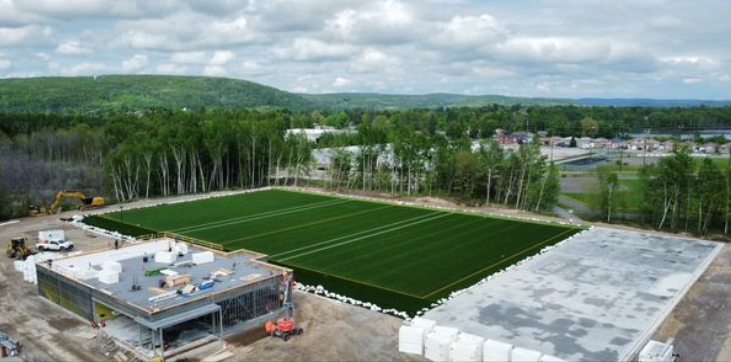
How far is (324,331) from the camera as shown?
74.0 feet

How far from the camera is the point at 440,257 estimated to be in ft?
109

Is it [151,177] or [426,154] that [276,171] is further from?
[426,154]

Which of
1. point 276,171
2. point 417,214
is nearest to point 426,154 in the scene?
point 417,214

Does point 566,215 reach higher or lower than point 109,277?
lower

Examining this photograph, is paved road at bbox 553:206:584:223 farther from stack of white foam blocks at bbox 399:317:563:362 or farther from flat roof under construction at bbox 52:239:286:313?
flat roof under construction at bbox 52:239:286:313

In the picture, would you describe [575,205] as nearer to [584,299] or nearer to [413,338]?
[584,299]

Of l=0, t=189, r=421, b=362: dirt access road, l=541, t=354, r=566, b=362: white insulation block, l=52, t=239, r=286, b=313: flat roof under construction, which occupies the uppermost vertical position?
l=52, t=239, r=286, b=313: flat roof under construction

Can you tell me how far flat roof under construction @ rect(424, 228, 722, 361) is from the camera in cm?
2122

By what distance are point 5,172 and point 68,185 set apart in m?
5.65

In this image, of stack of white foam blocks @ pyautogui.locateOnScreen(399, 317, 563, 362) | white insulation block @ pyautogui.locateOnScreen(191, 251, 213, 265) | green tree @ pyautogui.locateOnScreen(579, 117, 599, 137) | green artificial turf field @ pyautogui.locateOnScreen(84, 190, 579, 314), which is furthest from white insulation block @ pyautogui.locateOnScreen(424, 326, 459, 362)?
green tree @ pyautogui.locateOnScreen(579, 117, 599, 137)

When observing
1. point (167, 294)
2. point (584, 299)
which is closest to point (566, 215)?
point (584, 299)

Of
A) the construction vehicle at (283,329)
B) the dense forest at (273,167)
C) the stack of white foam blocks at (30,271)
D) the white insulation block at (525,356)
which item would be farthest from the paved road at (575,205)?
the stack of white foam blocks at (30,271)

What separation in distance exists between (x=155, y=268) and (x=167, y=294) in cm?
478

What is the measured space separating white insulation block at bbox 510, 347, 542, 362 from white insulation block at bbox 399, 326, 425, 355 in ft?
11.1
